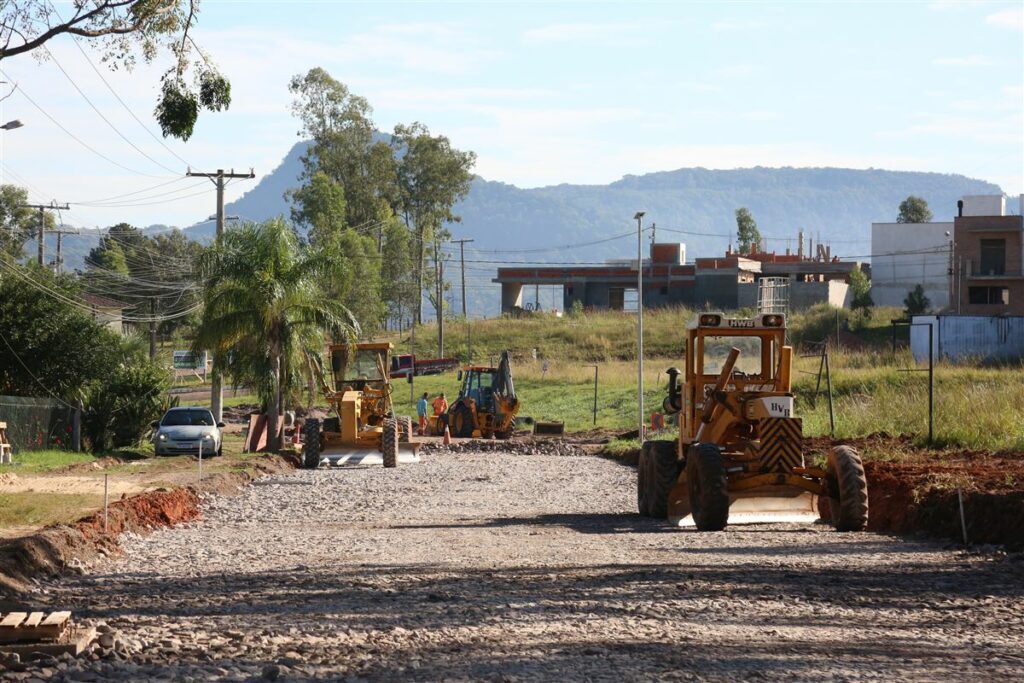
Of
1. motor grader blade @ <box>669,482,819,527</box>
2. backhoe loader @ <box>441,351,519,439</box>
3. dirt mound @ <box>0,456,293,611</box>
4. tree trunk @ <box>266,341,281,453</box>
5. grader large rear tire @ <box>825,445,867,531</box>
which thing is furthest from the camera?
backhoe loader @ <box>441,351,519,439</box>

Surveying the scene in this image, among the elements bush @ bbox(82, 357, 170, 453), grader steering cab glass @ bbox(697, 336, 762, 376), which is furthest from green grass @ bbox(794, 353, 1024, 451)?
bush @ bbox(82, 357, 170, 453)

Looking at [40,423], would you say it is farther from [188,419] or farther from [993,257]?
[993,257]

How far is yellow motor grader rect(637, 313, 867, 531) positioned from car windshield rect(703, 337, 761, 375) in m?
0.02

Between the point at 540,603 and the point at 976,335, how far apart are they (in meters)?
54.8

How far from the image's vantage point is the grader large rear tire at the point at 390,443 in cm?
3544

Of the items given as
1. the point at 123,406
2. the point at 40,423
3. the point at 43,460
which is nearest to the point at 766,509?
the point at 43,460

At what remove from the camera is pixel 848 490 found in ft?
61.9

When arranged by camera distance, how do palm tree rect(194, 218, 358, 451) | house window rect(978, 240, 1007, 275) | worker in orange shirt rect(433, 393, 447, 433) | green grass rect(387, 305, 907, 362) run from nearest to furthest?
palm tree rect(194, 218, 358, 451)
worker in orange shirt rect(433, 393, 447, 433)
house window rect(978, 240, 1007, 275)
green grass rect(387, 305, 907, 362)

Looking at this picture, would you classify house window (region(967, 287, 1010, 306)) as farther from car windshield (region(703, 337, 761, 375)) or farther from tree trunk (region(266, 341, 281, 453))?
car windshield (region(703, 337, 761, 375))

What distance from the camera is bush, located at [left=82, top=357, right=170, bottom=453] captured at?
4181 cm

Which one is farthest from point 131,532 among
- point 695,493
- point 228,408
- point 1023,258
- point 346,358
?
point 1023,258

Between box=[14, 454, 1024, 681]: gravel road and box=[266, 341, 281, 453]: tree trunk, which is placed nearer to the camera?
box=[14, 454, 1024, 681]: gravel road

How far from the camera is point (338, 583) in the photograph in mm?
14305

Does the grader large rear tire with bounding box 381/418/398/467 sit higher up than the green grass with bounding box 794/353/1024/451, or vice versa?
the green grass with bounding box 794/353/1024/451
